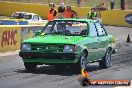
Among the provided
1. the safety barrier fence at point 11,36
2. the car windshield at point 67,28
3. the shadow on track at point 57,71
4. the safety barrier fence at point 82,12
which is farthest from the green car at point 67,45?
the safety barrier fence at point 82,12

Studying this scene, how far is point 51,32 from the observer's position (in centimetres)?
1369

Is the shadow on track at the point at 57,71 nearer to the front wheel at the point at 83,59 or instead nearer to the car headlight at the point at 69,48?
the front wheel at the point at 83,59

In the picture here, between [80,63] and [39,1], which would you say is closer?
[80,63]

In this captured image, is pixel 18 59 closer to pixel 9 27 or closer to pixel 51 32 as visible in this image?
pixel 9 27

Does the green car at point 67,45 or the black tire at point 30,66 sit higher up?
the green car at point 67,45

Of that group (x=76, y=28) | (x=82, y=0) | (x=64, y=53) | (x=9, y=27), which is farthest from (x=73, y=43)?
(x=82, y=0)

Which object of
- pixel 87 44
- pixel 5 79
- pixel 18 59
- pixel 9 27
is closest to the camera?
pixel 5 79

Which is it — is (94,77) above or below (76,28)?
below

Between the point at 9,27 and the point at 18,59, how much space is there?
2.81 metres

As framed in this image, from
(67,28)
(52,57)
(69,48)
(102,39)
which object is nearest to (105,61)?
(102,39)

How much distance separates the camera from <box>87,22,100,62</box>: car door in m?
13.4

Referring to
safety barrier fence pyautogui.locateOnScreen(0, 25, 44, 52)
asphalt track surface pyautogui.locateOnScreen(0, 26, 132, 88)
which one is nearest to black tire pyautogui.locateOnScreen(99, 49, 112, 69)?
asphalt track surface pyautogui.locateOnScreen(0, 26, 132, 88)

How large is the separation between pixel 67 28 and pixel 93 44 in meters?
0.86

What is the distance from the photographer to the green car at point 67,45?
12375 mm
